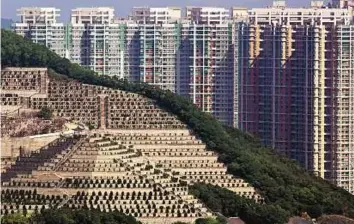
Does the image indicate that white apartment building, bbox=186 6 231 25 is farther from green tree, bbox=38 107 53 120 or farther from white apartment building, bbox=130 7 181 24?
green tree, bbox=38 107 53 120

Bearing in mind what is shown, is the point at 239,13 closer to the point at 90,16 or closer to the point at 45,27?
the point at 90,16

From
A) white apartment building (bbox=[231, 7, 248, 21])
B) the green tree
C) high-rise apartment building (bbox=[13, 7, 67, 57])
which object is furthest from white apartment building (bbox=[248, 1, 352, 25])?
the green tree

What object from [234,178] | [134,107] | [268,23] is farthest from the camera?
[268,23]

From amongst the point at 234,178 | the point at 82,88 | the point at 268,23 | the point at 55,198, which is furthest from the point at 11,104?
the point at 268,23

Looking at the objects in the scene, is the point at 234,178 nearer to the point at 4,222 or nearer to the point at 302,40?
the point at 4,222

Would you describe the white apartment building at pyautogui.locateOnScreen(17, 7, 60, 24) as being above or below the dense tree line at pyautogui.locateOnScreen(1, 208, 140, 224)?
above

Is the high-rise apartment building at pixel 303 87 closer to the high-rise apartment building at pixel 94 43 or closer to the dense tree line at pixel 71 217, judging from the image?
the high-rise apartment building at pixel 94 43
